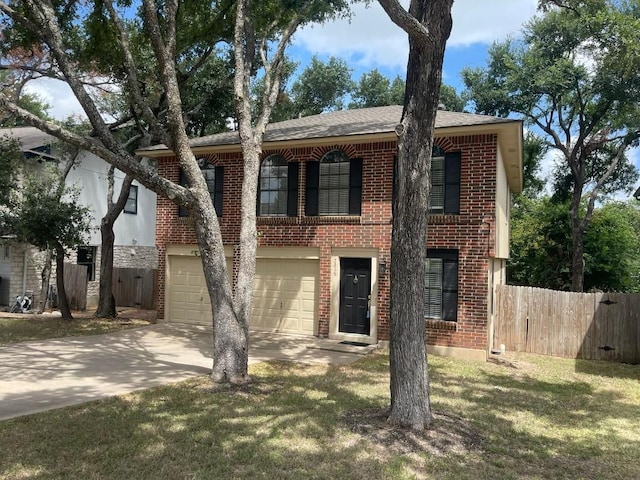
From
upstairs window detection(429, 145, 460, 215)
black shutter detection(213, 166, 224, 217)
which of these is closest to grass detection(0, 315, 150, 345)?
black shutter detection(213, 166, 224, 217)

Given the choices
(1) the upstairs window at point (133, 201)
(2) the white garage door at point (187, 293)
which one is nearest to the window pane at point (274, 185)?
(2) the white garage door at point (187, 293)

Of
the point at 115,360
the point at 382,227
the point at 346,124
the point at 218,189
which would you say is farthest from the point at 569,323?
the point at 115,360

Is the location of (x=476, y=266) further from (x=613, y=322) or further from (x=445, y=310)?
(x=613, y=322)

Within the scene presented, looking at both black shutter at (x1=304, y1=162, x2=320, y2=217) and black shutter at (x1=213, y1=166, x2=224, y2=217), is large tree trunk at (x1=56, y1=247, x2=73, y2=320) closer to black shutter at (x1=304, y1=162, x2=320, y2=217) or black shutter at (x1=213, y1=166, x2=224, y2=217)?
black shutter at (x1=213, y1=166, x2=224, y2=217)

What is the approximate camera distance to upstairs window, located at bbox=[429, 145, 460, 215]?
38.7 ft

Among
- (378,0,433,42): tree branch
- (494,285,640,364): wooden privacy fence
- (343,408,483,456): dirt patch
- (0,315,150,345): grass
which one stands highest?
(378,0,433,42): tree branch

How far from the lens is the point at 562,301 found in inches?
484

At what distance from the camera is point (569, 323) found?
1217cm

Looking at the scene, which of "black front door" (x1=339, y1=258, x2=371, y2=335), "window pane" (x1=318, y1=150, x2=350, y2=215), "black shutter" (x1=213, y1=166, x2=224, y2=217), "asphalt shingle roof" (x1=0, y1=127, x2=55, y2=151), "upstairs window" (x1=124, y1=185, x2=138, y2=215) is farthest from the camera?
"upstairs window" (x1=124, y1=185, x2=138, y2=215)

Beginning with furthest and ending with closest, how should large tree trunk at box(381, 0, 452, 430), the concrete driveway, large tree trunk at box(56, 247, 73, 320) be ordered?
large tree trunk at box(56, 247, 73, 320) → the concrete driveway → large tree trunk at box(381, 0, 452, 430)

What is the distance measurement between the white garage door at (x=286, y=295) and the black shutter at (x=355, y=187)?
1752 mm

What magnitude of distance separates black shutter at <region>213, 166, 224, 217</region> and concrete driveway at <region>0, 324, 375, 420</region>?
11.3 feet

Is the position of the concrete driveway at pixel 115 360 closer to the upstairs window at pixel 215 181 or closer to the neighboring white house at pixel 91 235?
the upstairs window at pixel 215 181

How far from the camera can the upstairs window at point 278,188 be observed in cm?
1369
